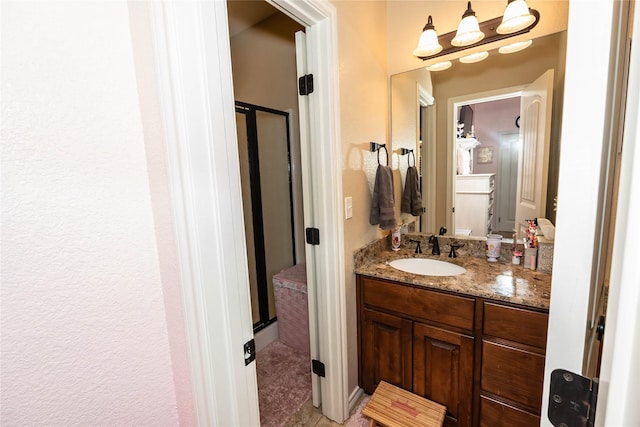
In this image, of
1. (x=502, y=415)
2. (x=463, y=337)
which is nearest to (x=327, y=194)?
(x=463, y=337)

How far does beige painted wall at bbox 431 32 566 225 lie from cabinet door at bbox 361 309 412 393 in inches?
32.4

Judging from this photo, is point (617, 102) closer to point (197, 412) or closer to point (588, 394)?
point (588, 394)

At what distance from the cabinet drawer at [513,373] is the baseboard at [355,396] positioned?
74 cm

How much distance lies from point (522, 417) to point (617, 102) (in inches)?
56.6

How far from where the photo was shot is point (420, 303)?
4.82ft

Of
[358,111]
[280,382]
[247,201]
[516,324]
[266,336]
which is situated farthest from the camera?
[266,336]

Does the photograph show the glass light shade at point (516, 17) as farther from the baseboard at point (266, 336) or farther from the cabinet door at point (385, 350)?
the baseboard at point (266, 336)

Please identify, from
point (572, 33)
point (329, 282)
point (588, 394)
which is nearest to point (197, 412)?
point (588, 394)

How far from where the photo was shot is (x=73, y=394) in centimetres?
54

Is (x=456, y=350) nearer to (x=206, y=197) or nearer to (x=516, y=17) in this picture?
(x=206, y=197)

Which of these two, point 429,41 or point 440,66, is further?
point 440,66

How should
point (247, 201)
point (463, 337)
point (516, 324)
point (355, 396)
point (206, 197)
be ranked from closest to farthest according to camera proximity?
1. point (206, 197)
2. point (516, 324)
3. point (463, 337)
4. point (355, 396)
5. point (247, 201)

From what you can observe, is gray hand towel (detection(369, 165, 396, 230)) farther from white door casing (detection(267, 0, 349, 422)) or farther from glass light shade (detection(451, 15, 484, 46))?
glass light shade (detection(451, 15, 484, 46))

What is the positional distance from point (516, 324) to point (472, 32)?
155 cm
